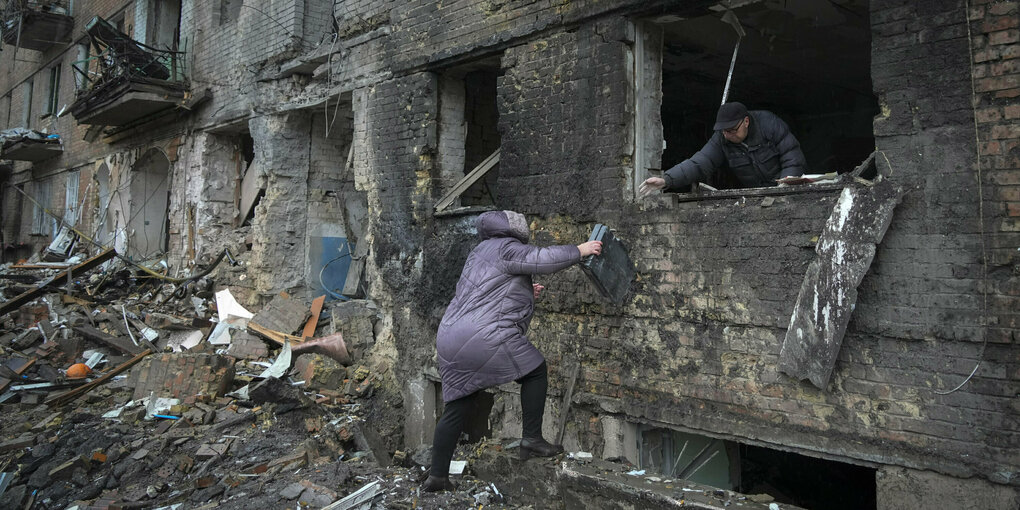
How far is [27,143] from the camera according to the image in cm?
Result: 1398

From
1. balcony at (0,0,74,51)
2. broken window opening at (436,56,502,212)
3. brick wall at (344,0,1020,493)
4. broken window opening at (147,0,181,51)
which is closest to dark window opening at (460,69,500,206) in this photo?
broken window opening at (436,56,502,212)

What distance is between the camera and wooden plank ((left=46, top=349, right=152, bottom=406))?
638cm

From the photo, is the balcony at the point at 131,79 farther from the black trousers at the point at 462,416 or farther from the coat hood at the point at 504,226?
the black trousers at the point at 462,416

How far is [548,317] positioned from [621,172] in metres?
1.32

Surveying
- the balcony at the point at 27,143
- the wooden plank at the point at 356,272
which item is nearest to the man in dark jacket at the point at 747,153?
the wooden plank at the point at 356,272

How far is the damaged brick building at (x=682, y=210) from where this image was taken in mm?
3287

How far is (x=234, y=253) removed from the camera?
9.01 m

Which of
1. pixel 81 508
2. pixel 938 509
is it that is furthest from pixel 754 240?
pixel 81 508

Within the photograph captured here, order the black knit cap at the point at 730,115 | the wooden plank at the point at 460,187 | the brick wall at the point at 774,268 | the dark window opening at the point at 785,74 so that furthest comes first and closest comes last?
the wooden plank at the point at 460,187 < the dark window opening at the point at 785,74 < the black knit cap at the point at 730,115 < the brick wall at the point at 774,268

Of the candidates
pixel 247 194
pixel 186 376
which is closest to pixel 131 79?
pixel 247 194

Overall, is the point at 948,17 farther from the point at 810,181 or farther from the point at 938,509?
the point at 938,509

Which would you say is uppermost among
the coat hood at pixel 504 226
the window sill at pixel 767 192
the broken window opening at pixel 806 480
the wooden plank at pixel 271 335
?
the window sill at pixel 767 192

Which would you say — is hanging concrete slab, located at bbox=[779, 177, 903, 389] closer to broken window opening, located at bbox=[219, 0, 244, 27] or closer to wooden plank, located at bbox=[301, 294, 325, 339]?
wooden plank, located at bbox=[301, 294, 325, 339]

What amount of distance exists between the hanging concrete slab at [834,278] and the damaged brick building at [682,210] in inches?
0.5
